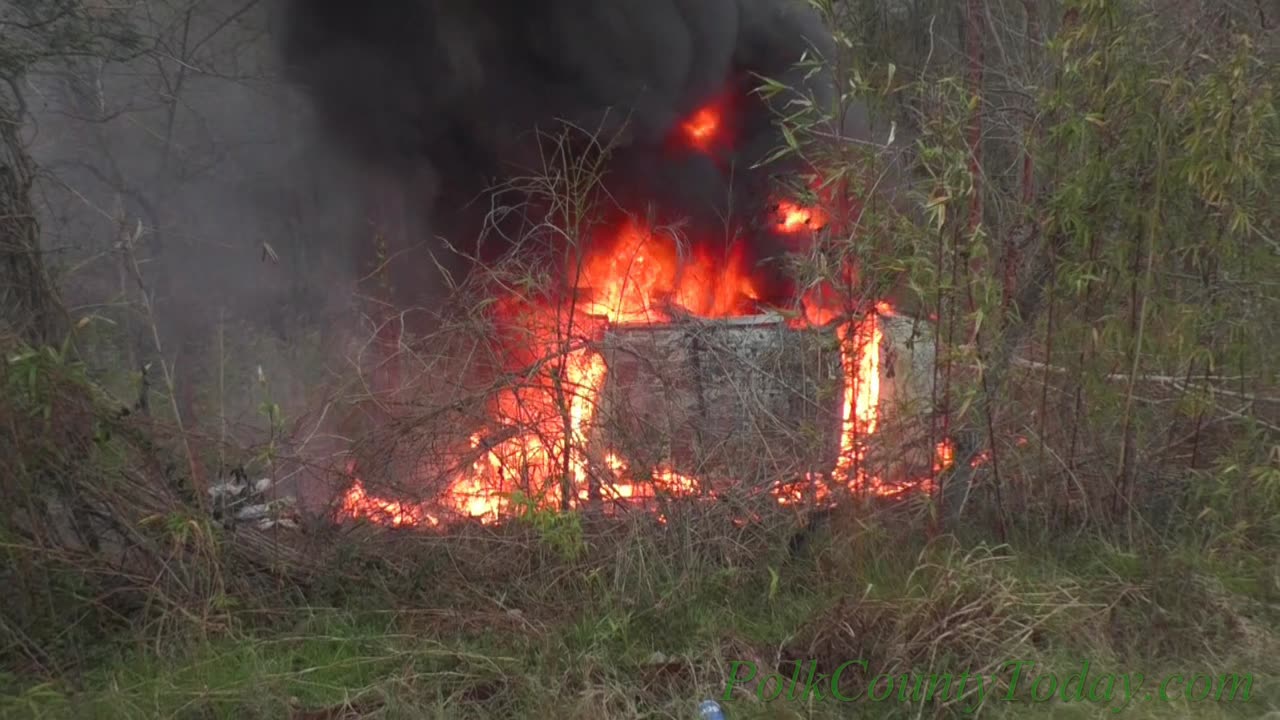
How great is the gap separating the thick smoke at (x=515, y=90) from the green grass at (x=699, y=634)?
487 centimetres

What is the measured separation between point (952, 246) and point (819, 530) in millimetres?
1488

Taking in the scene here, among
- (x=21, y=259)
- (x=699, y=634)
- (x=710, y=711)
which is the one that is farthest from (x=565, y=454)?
(x=21, y=259)

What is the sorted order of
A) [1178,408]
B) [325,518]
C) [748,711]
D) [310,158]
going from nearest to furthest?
1. [748,711]
2. [1178,408]
3. [325,518]
4. [310,158]

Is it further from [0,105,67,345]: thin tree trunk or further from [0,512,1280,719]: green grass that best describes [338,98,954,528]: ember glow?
[0,105,67,345]: thin tree trunk

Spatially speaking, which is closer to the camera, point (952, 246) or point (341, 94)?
point (952, 246)

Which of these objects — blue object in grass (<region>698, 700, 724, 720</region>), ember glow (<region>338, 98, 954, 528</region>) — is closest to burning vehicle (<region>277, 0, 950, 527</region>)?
ember glow (<region>338, 98, 954, 528</region>)

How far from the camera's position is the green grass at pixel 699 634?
309 cm

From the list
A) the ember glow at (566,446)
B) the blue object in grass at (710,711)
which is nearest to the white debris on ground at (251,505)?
the ember glow at (566,446)

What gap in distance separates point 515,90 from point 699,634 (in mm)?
6724

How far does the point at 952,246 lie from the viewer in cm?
369

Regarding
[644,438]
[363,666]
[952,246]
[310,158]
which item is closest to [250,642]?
[363,666]

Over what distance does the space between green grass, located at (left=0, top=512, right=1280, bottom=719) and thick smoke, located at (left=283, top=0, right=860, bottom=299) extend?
4867mm

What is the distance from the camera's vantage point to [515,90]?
879cm

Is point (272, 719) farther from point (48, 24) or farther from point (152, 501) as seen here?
point (48, 24)
